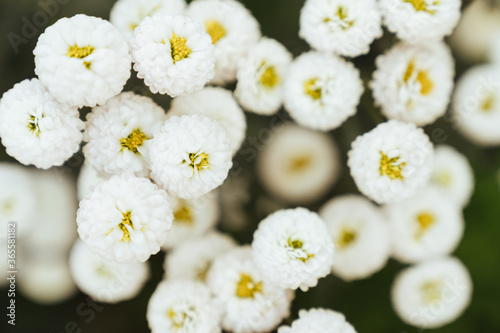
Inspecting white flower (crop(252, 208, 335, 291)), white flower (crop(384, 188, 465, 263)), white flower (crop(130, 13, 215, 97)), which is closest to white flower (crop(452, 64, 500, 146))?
white flower (crop(384, 188, 465, 263))

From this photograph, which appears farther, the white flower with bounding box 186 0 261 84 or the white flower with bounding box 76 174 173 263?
the white flower with bounding box 186 0 261 84

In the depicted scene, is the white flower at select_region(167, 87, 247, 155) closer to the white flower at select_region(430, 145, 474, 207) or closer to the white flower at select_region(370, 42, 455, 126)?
the white flower at select_region(370, 42, 455, 126)

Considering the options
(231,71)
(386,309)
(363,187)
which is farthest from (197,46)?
(386,309)

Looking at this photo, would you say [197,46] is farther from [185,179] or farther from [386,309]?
[386,309]

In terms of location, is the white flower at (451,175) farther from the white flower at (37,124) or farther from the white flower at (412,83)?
the white flower at (37,124)

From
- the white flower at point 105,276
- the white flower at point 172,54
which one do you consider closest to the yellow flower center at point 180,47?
the white flower at point 172,54

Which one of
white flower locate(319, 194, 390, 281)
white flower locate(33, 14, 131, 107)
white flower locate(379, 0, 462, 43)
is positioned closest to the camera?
white flower locate(33, 14, 131, 107)
